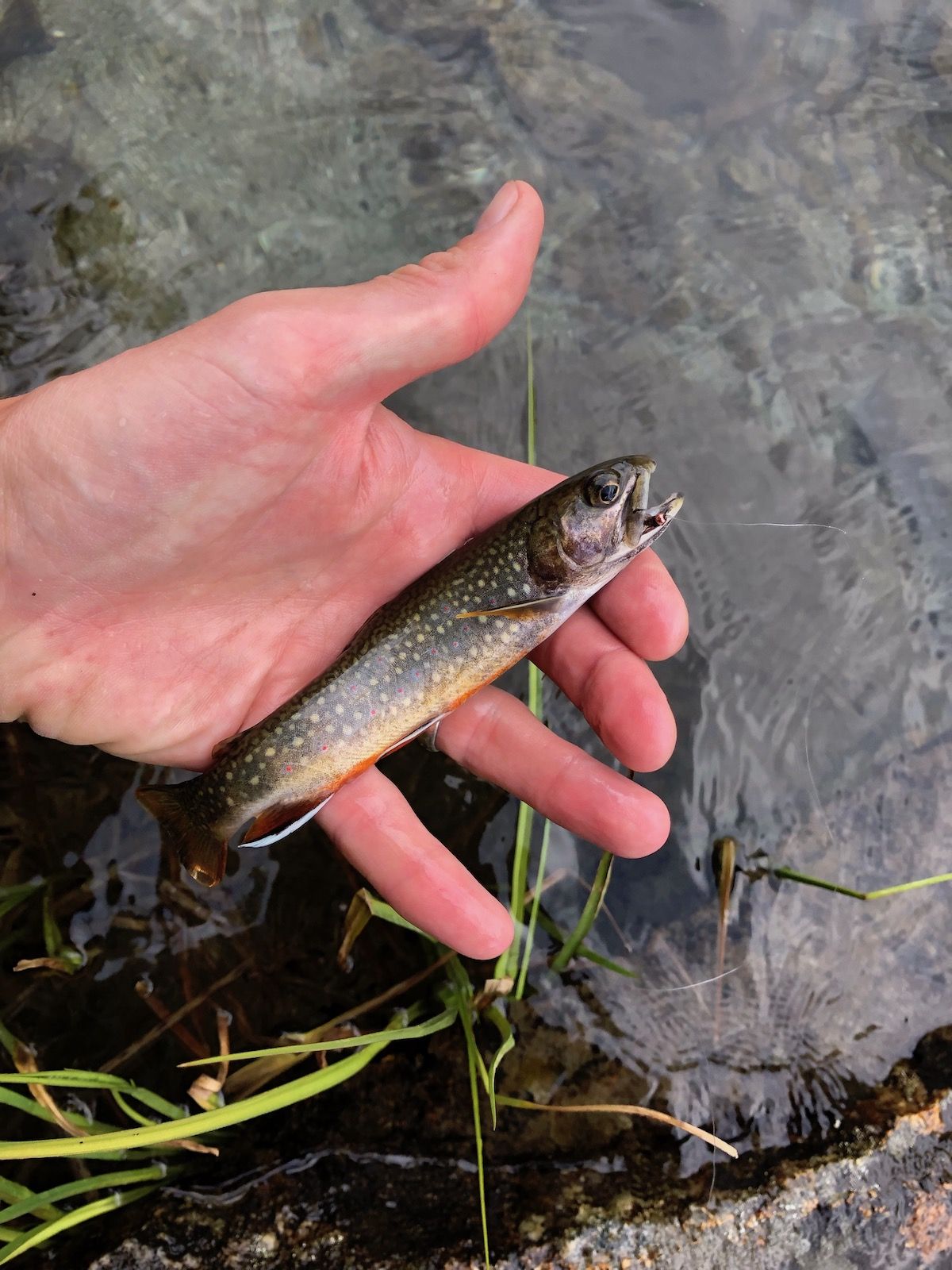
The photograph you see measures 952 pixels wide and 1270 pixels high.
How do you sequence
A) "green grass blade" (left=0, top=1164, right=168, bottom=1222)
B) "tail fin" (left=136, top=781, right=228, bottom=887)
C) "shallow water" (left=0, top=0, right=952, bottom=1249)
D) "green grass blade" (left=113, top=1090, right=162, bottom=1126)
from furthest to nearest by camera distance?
"shallow water" (left=0, top=0, right=952, bottom=1249), "tail fin" (left=136, top=781, right=228, bottom=887), "green grass blade" (left=113, top=1090, right=162, bottom=1126), "green grass blade" (left=0, top=1164, right=168, bottom=1222)

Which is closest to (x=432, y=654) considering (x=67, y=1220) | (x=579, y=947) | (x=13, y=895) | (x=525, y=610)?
(x=525, y=610)

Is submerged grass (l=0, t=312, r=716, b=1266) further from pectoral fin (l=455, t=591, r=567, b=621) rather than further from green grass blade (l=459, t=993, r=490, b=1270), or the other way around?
pectoral fin (l=455, t=591, r=567, b=621)

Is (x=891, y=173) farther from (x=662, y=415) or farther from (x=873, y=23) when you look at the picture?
(x=662, y=415)

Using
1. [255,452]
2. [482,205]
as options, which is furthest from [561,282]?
[255,452]

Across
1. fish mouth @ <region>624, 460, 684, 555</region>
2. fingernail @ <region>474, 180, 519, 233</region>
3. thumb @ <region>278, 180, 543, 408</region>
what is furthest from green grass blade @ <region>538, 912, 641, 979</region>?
fingernail @ <region>474, 180, 519, 233</region>

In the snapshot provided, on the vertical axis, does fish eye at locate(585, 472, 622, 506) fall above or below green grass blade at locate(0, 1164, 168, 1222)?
above

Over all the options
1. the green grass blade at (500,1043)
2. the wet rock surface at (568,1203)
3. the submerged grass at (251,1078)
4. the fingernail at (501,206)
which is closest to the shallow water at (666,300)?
the submerged grass at (251,1078)
